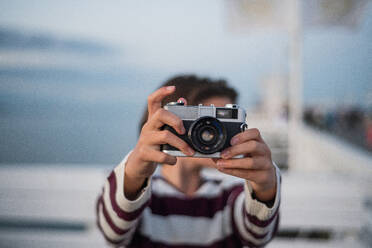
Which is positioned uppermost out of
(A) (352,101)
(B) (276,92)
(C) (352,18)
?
(C) (352,18)

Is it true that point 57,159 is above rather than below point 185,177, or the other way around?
below

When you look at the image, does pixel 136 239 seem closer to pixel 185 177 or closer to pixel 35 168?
pixel 185 177

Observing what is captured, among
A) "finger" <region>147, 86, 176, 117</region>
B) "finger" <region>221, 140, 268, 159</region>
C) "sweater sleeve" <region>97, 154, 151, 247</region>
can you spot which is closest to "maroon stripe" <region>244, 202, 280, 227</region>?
"finger" <region>221, 140, 268, 159</region>

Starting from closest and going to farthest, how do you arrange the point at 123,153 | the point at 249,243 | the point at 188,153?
1. the point at 188,153
2. the point at 123,153
3. the point at 249,243

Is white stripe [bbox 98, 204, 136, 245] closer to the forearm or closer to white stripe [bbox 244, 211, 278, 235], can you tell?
the forearm

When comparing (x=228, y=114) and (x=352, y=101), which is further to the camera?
(x=352, y=101)

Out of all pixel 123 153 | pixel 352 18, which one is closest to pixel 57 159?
pixel 123 153

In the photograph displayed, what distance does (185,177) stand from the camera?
1.31 metres

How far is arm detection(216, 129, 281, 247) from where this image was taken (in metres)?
0.76

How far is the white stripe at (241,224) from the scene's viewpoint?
41.0 inches

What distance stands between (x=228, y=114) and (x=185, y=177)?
0.62m

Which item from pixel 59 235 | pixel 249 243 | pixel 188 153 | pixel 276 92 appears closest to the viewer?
pixel 188 153

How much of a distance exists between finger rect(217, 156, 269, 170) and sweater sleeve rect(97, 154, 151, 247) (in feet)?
0.83

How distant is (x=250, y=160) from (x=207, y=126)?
6.0 inches
